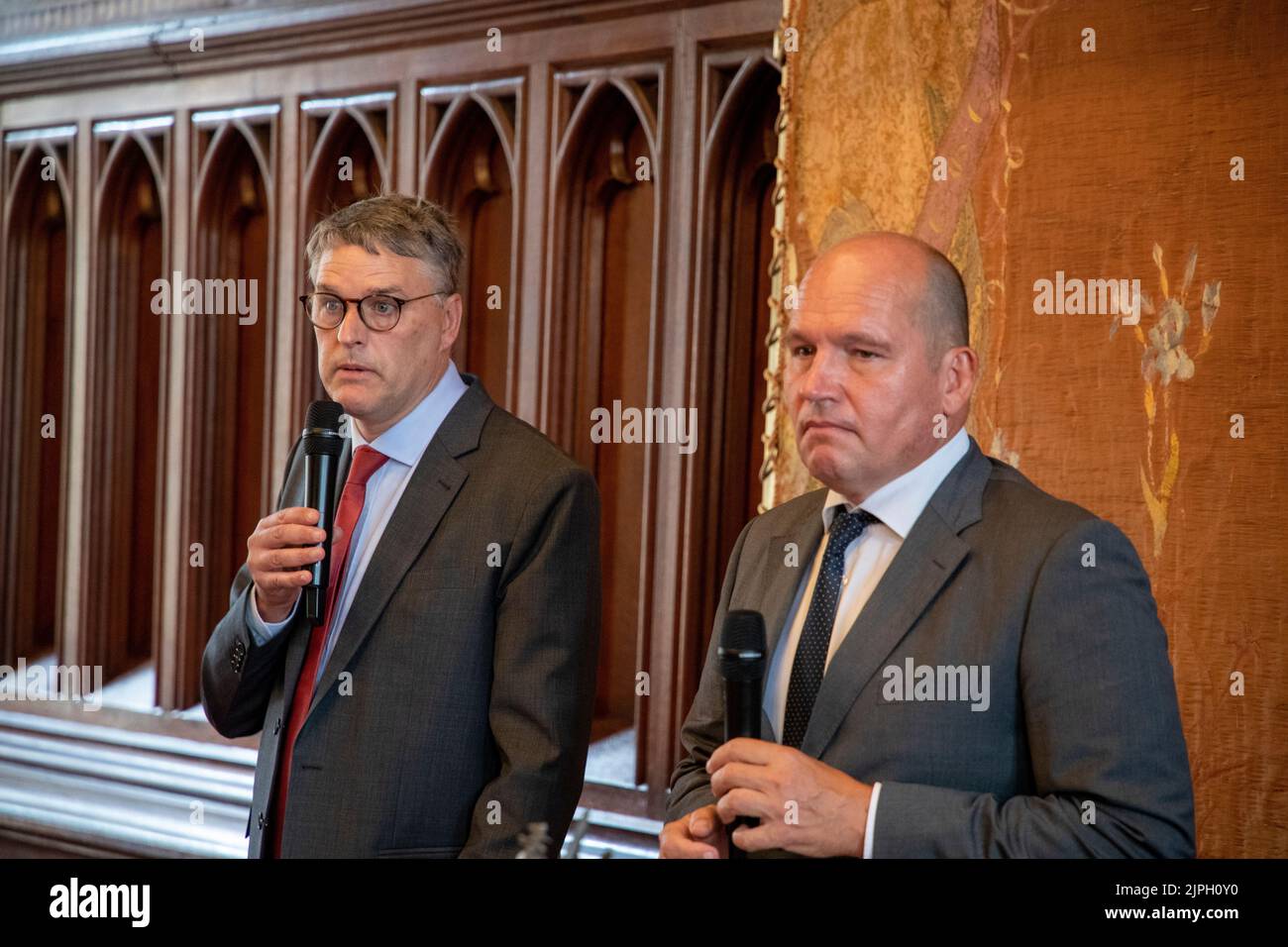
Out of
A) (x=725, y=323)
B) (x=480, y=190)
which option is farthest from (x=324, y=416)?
(x=480, y=190)

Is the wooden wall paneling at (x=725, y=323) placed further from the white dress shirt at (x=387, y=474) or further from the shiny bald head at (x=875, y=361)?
the shiny bald head at (x=875, y=361)

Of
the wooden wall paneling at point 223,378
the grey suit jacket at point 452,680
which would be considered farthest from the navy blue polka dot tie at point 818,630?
the wooden wall paneling at point 223,378

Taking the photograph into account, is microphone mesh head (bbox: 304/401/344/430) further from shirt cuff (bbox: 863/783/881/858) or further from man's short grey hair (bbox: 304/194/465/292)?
shirt cuff (bbox: 863/783/881/858)

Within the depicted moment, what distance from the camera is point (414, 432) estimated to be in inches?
93.4


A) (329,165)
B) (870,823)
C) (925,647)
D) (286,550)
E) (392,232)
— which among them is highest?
(329,165)

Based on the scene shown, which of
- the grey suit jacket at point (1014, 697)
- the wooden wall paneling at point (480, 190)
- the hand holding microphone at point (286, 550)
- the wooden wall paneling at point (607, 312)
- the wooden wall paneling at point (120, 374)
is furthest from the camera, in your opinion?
the wooden wall paneling at point (120, 374)

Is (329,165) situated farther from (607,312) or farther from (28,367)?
(28,367)

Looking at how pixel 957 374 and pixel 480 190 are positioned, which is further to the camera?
pixel 480 190

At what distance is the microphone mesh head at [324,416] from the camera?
7.21 ft

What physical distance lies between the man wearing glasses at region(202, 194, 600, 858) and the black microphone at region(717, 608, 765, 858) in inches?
23.6

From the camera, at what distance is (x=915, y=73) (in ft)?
10.0

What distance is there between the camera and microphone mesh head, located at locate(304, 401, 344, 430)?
7.21 feet

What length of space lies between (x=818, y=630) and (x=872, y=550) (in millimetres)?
137
